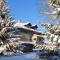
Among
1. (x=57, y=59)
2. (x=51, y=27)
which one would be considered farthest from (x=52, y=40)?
(x=57, y=59)

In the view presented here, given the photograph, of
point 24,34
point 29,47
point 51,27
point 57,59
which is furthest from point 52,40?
point 24,34

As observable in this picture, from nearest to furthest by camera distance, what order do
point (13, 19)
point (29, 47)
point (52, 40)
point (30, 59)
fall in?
point (30, 59) → point (52, 40) → point (13, 19) → point (29, 47)

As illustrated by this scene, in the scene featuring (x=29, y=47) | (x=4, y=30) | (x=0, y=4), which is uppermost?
(x=0, y=4)

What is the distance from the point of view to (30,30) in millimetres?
37125

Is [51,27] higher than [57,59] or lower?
higher

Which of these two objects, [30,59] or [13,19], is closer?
[30,59]

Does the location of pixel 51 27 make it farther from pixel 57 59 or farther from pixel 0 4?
pixel 0 4

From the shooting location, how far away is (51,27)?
2069cm

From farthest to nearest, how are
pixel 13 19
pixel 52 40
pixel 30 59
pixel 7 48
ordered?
pixel 13 19 → pixel 7 48 → pixel 52 40 → pixel 30 59

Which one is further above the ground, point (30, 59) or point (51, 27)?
point (51, 27)

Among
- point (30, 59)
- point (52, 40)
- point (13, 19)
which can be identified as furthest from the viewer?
point (13, 19)

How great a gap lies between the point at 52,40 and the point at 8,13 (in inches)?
253

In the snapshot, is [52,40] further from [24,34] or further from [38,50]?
[24,34]

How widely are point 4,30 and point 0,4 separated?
2890mm
